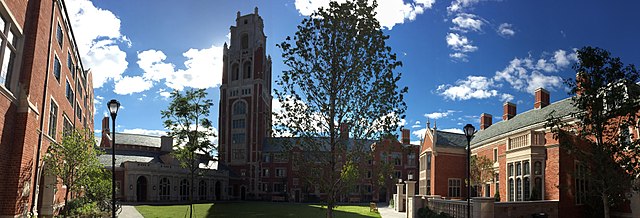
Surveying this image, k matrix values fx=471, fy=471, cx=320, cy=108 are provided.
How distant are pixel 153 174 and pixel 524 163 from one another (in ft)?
154

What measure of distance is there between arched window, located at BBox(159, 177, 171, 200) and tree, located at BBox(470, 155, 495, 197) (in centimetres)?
4064

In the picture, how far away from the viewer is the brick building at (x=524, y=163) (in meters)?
24.1

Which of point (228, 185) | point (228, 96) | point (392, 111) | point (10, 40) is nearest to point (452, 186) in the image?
point (392, 111)

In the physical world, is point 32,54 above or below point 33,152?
above

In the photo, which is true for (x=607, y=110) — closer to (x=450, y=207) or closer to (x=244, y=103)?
(x=450, y=207)

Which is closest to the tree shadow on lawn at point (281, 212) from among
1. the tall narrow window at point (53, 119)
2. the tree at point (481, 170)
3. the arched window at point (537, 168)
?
the tree at point (481, 170)

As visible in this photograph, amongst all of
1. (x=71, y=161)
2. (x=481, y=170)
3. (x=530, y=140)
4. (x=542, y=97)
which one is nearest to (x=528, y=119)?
(x=542, y=97)

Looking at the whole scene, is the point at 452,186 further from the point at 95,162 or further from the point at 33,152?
the point at 33,152

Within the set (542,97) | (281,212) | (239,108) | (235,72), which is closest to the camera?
(542,97)

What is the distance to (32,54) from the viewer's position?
15500mm

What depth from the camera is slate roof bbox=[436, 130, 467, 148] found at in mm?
40969

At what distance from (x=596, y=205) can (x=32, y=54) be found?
25.0 m

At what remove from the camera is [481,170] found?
119 ft

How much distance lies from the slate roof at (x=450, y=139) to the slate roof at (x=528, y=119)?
115 centimetres
